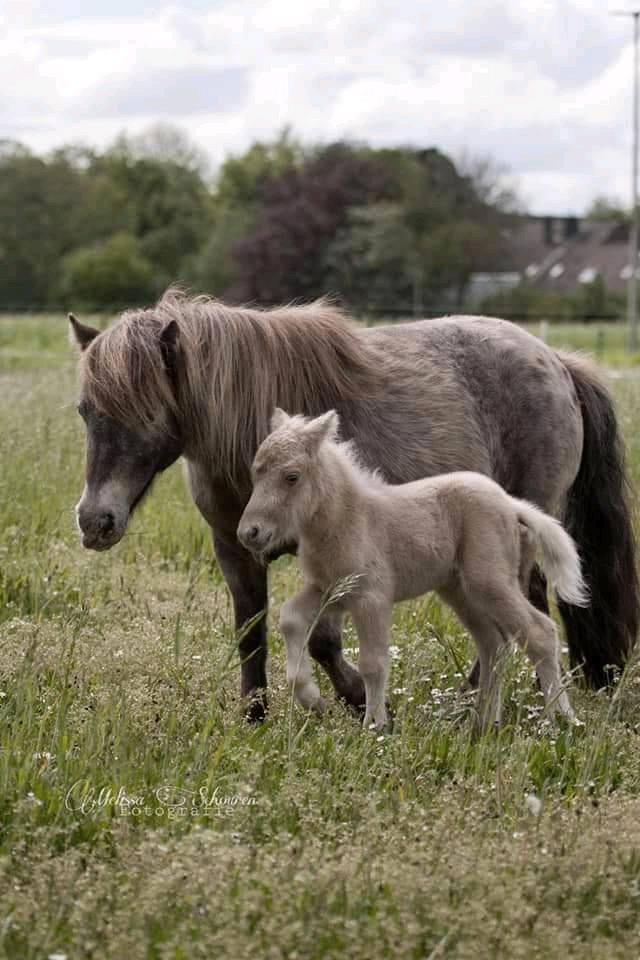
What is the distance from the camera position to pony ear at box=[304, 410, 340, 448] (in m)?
4.72

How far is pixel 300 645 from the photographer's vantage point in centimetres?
495

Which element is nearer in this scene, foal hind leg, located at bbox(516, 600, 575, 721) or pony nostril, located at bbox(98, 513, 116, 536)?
pony nostril, located at bbox(98, 513, 116, 536)

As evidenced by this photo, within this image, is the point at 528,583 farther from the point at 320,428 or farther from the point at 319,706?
the point at 320,428

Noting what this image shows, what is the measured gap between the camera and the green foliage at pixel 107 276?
70.3m

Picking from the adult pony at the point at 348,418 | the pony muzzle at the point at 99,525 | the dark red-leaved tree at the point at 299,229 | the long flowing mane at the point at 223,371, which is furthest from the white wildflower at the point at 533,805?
the dark red-leaved tree at the point at 299,229

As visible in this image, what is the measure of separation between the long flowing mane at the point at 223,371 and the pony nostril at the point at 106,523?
36 centimetres

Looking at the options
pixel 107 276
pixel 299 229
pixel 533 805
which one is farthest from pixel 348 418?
pixel 107 276

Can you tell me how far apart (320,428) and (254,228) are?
63.4 m

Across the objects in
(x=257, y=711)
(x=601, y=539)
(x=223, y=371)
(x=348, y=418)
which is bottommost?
(x=257, y=711)

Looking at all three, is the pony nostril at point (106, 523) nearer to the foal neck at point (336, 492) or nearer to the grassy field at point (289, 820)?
the grassy field at point (289, 820)

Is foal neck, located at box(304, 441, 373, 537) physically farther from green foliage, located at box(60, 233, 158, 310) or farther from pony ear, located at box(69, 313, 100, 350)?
green foliage, located at box(60, 233, 158, 310)

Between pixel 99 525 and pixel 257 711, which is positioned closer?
pixel 99 525

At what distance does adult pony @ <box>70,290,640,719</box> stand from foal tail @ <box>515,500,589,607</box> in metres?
0.71

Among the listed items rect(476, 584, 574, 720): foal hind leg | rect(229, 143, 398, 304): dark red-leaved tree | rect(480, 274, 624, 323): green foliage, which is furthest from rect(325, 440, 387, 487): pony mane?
rect(480, 274, 624, 323): green foliage
